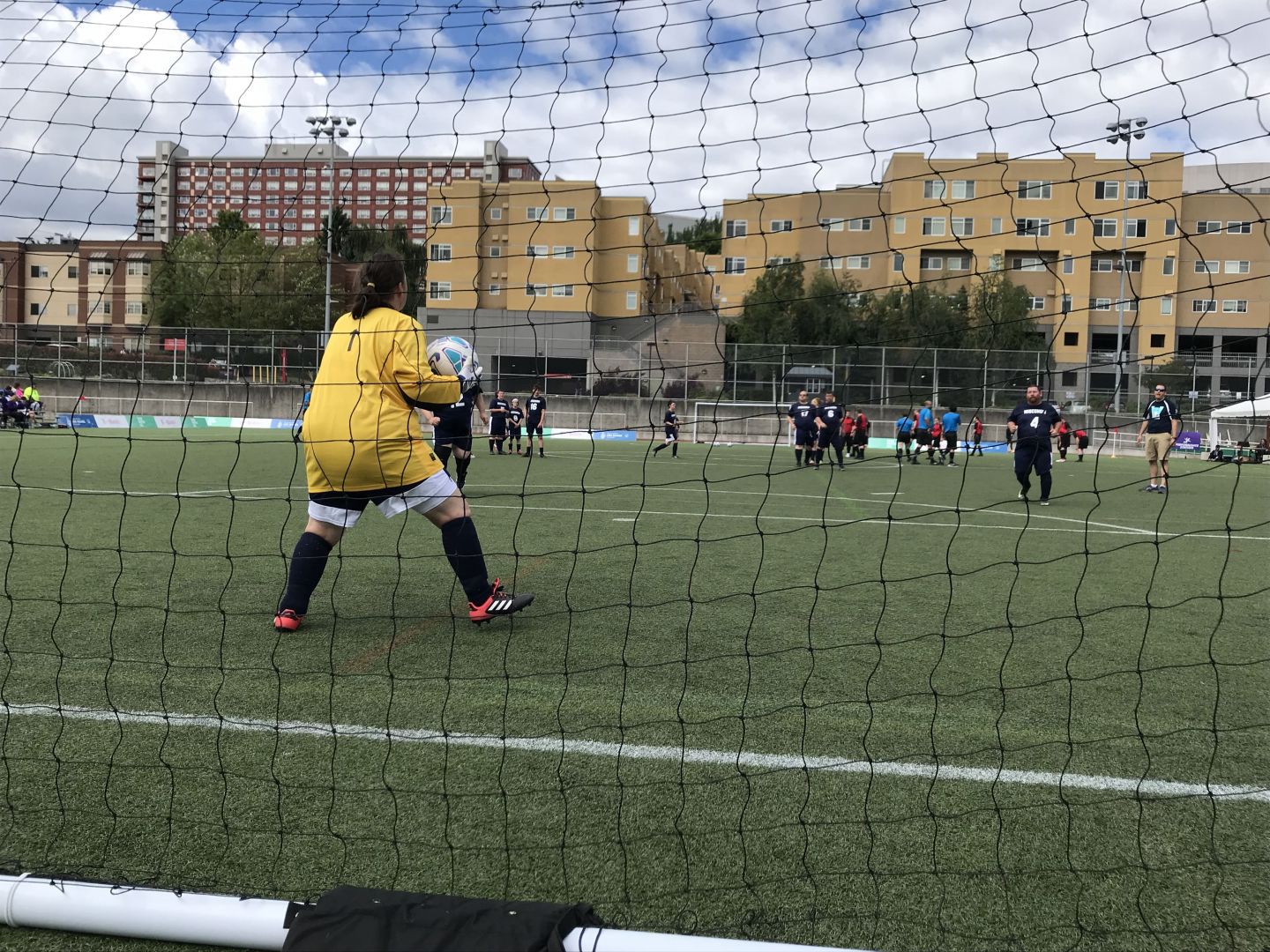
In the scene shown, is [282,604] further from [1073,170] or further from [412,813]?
[1073,170]

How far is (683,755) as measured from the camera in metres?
3.43

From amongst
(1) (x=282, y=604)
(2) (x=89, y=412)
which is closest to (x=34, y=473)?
(1) (x=282, y=604)

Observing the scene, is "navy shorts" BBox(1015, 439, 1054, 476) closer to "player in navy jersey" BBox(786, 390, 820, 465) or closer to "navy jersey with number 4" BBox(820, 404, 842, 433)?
"player in navy jersey" BBox(786, 390, 820, 465)

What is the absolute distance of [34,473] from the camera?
15172mm

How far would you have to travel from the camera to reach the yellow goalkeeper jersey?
4.55 meters

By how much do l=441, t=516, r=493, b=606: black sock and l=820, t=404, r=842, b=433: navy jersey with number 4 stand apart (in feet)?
58.6

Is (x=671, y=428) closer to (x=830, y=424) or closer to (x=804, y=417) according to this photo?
(x=804, y=417)

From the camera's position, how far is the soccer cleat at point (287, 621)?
16.7 ft

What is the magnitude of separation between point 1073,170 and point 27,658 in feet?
17.0

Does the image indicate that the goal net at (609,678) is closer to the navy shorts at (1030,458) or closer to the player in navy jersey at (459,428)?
the player in navy jersey at (459,428)

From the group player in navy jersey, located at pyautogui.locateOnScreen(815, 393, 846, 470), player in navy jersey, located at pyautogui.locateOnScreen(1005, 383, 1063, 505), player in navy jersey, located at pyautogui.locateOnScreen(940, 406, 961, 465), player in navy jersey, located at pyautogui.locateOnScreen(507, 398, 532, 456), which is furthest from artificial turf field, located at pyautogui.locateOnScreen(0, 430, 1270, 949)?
player in navy jersey, located at pyautogui.locateOnScreen(940, 406, 961, 465)

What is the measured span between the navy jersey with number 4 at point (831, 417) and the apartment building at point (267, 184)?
17745mm

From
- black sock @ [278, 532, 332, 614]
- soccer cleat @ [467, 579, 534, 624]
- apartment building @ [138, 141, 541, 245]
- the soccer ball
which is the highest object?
apartment building @ [138, 141, 541, 245]

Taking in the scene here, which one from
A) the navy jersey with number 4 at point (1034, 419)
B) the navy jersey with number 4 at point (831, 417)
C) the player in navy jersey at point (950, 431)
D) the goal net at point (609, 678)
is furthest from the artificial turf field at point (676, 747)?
the player in navy jersey at point (950, 431)
